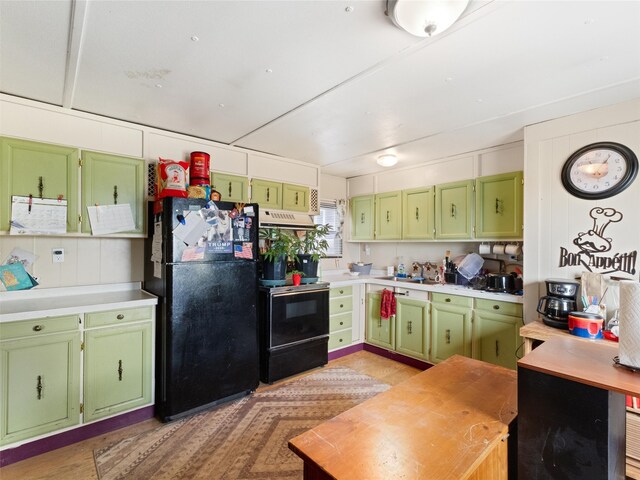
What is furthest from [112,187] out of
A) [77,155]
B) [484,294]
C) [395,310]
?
[484,294]

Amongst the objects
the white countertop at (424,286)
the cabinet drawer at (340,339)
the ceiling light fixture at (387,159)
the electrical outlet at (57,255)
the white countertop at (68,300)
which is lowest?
the cabinet drawer at (340,339)

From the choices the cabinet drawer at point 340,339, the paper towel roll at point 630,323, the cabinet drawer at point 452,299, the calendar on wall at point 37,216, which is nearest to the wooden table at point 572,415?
the paper towel roll at point 630,323

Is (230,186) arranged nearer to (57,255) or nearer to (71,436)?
(57,255)

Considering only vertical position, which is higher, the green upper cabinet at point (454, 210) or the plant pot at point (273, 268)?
the green upper cabinet at point (454, 210)

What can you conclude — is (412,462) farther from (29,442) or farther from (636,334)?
(29,442)

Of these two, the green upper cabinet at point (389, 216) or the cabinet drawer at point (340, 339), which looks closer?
the cabinet drawer at point (340, 339)

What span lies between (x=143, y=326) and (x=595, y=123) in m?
3.75

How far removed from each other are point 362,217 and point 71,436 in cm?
367

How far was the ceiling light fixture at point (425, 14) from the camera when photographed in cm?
123

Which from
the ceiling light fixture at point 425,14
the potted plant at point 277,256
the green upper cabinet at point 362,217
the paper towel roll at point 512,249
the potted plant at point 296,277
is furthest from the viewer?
the green upper cabinet at point 362,217

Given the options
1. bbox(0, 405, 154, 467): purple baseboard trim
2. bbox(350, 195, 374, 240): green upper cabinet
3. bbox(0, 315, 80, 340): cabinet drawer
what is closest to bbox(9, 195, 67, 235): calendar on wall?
bbox(0, 315, 80, 340): cabinet drawer

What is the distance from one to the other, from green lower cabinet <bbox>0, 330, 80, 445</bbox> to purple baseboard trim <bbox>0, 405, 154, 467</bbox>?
0.30 feet

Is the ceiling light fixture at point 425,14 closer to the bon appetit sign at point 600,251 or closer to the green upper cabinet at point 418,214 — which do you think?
the bon appetit sign at point 600,251

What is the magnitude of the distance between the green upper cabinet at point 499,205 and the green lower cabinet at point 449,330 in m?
0.83
